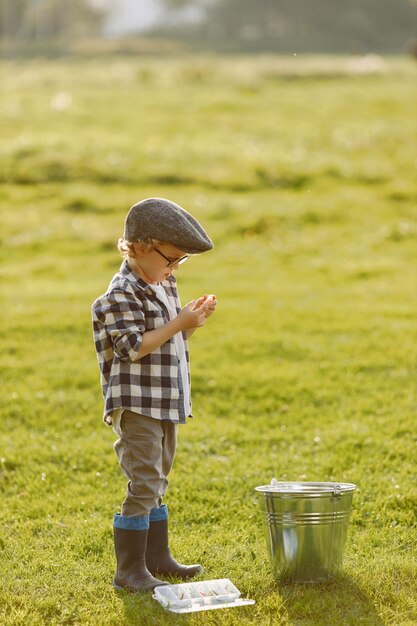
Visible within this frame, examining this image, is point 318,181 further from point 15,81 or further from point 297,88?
point 15,81

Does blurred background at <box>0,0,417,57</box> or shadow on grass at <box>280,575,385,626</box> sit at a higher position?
blurred background at <box>0,0,417,57</box>

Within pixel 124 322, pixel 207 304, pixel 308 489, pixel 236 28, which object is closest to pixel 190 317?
pixel 207 304

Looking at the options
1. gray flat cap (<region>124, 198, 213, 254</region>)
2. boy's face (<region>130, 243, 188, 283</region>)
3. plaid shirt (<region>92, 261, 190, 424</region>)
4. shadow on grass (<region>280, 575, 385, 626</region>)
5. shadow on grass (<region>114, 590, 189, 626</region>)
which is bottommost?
shadow on grass (<region>280, 575, 385, 626</region>)

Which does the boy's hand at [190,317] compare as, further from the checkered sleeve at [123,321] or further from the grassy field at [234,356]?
the grassy field at [234,356]

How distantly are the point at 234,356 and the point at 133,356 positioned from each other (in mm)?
5015

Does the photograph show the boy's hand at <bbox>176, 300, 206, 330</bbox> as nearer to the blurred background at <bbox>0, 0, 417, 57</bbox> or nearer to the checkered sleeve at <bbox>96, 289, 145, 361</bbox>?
the checkered sleeve at <bbox>96, 289, 145, 361</bbox>

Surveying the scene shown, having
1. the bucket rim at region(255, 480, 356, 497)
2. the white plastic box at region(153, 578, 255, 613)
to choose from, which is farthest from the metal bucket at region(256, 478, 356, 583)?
the white plastic box at region(153, 578, 255, 613)

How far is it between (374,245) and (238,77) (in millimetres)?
22190

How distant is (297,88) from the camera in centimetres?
3319

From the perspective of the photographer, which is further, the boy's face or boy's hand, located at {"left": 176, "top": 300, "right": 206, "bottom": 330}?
the boy's face

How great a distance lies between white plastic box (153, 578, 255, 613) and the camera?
4527 millimetres

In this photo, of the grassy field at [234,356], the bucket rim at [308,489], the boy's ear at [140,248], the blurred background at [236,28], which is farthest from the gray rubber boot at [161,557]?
the blurred background at [236,28]

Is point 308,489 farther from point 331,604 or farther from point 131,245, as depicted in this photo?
point 131,245

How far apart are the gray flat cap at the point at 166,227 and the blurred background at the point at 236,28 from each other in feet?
138
